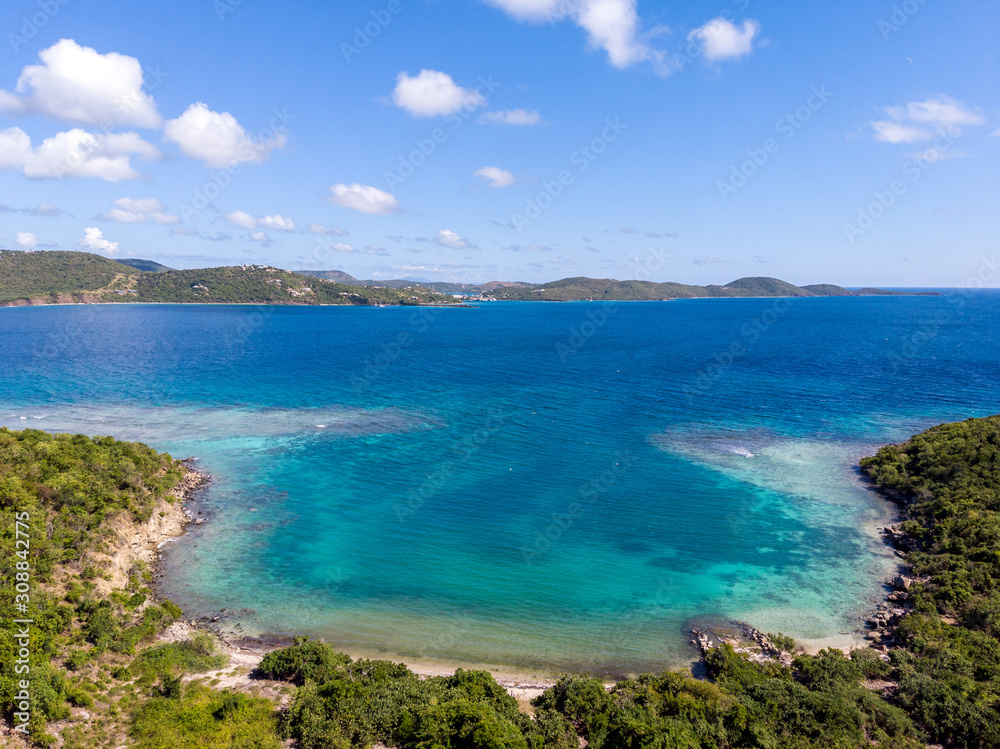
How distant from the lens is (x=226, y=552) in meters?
35.9

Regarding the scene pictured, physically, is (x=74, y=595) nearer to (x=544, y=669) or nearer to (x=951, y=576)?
(x=544, y=669)

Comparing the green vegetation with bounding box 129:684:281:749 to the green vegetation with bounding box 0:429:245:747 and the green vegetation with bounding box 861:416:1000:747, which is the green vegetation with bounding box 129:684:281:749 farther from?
the green vegetation with bounding box 861:416:1000:747

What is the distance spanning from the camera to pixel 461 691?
69.6ft

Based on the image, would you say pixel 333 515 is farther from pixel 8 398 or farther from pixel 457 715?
pixel 8 398

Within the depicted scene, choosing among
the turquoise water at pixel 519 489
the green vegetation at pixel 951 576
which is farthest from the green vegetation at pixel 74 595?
the green vegetation at pixel 951 576

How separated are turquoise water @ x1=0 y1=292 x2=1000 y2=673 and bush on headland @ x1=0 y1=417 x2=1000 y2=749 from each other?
3.88m

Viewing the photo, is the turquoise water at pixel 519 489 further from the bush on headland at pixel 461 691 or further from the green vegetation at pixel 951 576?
the bush on headland at pixel 461 691

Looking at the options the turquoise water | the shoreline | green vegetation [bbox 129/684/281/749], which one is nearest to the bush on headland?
green vegetation [bbox 129/684/281/749]

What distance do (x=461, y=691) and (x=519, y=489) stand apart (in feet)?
85.0

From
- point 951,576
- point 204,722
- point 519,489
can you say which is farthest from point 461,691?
point 951,576

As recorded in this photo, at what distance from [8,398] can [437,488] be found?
68.2 m

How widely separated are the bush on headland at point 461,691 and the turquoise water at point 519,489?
12.7 ft

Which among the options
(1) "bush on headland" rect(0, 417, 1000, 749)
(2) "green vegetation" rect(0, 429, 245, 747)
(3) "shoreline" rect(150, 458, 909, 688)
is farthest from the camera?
(3) "shoreline" rect(150, 458, 909, 688)

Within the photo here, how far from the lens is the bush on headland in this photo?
18.9 metres
